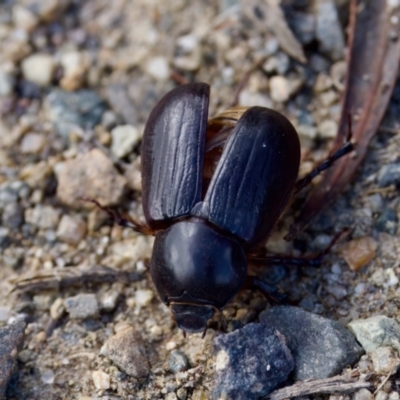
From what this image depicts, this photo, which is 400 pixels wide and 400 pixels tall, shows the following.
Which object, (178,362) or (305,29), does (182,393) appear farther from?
(305,29)

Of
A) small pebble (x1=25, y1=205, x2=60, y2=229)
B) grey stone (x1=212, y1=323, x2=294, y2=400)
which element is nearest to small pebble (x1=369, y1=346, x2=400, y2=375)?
grey stone (x1=212, y1=323, x2=294, y2=400)

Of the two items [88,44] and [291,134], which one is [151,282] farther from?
[88,44]

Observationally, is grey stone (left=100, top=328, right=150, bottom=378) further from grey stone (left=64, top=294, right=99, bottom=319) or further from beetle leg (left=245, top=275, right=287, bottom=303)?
beetle leg (left=245, top=275, right=287, bottom=303)

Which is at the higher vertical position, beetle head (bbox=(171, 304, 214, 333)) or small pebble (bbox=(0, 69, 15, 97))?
small pebble (bbox=(0, 69, 15, 97))

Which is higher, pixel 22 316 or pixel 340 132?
pixel 340 132

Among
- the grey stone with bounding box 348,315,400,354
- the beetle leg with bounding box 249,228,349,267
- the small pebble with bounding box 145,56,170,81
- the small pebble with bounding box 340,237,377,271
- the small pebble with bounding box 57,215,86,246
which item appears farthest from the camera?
the small pebble with bounding box 145,56,170,81

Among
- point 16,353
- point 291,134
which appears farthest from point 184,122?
point 16,353

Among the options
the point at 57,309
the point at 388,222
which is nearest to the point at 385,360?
the point at 388,222
